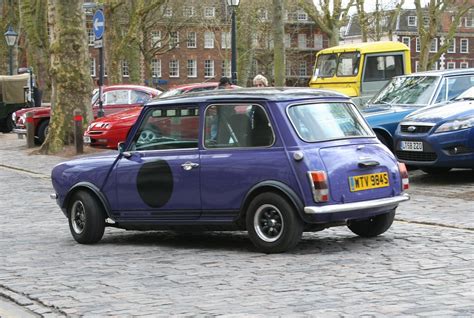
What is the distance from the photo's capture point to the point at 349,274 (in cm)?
770

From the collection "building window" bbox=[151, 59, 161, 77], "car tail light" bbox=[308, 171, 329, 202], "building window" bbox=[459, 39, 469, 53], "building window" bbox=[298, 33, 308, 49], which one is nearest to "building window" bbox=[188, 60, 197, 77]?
"building window" bbox=[151, 59, 161, 77]

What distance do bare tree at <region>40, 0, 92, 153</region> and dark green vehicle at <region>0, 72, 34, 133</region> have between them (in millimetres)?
14689

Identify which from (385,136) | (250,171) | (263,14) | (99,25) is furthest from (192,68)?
(250,171)

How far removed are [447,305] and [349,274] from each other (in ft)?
4.47

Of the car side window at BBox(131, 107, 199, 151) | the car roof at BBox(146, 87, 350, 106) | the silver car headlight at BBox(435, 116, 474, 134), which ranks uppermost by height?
the car roof at BBox(146, 87, 350, 106)

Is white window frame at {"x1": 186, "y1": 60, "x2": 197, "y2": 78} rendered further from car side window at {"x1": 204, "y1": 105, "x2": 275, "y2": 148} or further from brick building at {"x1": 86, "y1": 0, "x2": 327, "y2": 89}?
car side window at {"x1": 204, "y1": 105, "x2": 275, "y2": 148}

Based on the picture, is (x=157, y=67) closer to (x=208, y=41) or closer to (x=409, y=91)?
(x=208, y=41)

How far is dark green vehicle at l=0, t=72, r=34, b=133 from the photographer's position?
39.6 m

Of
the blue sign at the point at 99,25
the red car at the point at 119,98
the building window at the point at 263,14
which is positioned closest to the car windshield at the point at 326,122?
the blue sign at the point at 99,25

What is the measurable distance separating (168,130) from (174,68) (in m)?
95.5

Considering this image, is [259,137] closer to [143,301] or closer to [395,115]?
[143,301]

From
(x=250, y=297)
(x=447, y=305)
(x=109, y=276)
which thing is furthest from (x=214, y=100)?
(x=447, y=305)

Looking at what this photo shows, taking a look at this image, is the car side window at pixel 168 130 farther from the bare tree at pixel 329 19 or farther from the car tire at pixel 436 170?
the bare tree at pixel 329 19

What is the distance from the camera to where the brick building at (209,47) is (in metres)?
78.7
